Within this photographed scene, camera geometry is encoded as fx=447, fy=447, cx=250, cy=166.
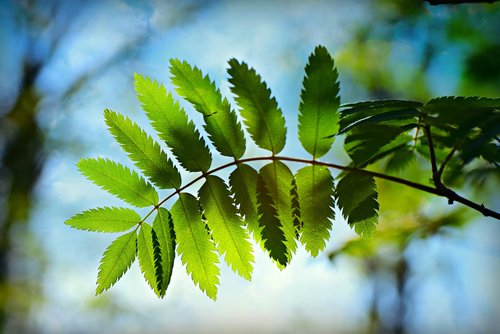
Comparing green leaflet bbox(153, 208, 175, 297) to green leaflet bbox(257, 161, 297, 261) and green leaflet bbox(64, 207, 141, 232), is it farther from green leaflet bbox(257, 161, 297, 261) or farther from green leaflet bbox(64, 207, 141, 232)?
green leaflet bbox(257, 161, 297, 261)

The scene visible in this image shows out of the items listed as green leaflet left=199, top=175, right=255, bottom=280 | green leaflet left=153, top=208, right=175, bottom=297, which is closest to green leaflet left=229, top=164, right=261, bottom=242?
green leaflet left=199, top=175, right=255, bottom=280

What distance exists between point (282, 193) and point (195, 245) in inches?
6.1

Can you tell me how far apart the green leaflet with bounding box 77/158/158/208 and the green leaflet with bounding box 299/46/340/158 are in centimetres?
26

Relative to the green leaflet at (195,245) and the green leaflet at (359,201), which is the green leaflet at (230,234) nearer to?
the green leaflet at (195,245)

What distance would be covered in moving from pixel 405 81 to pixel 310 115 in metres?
4.32

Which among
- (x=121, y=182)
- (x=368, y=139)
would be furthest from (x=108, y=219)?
(x=368, y=139)

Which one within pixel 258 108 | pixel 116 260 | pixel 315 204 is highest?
pixel 258 108

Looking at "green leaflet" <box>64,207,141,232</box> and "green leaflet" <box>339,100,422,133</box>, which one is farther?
"green leaflet" <box>64,207,141,232</box>

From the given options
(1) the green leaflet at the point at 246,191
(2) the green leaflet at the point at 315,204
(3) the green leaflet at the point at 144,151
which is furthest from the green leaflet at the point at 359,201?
(3) the green leaflet at the point at 144,151

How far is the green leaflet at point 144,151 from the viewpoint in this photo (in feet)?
2.24

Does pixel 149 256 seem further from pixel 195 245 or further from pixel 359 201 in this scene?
pixel 359 201

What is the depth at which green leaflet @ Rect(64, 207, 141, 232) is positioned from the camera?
27.2 inches

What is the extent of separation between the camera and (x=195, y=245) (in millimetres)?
683

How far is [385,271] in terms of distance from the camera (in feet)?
18.4
